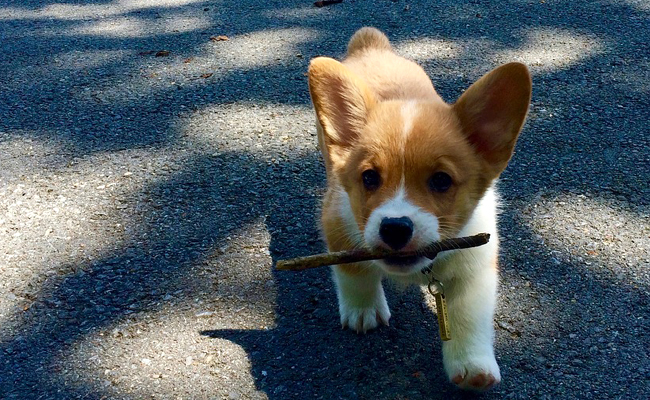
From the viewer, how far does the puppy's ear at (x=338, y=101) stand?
104 inches

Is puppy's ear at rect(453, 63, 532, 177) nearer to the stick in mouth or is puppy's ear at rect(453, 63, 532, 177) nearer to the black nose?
the stick in mouth

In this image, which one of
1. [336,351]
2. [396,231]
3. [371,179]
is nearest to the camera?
[396,231]

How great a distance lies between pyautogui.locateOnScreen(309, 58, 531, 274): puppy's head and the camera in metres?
2.36

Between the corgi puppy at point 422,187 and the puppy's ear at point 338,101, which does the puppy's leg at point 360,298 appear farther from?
the puppy's ear at point 338,101

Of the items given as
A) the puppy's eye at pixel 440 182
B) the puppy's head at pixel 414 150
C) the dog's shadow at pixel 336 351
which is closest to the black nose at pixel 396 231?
the puppy's head at pixel 414 150

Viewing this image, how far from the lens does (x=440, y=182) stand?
8.03 feet

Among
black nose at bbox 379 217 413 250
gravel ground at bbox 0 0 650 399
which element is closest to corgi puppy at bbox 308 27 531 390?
black nose at bbox 379 217 413 250

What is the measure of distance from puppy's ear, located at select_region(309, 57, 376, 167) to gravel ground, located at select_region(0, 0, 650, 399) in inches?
28.4

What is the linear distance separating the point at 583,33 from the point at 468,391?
3.77 meters

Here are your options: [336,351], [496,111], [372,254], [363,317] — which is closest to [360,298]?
[363,317]

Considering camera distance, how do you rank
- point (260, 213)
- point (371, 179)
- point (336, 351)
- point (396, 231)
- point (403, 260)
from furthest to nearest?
point (260, 213) → point (336, 351) → point (371, 179) → point (403, 260) → point (396, 231)

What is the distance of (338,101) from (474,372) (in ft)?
3.70

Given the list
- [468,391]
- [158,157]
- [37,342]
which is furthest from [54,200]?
[468,391]

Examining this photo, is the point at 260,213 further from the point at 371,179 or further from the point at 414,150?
the point at 414,150
